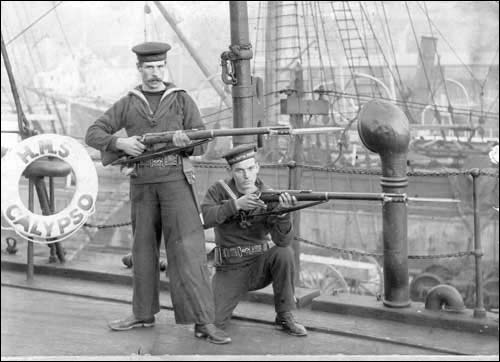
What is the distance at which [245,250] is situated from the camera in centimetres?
396

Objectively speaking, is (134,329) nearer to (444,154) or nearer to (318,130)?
(318,130)

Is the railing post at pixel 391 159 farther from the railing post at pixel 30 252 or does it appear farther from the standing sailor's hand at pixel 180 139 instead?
the railing post at pixel 30 252

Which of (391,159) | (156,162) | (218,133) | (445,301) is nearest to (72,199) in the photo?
(156,162)

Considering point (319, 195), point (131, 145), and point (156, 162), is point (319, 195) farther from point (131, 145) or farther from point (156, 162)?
point (131, 145)

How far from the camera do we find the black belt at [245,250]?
156 inches

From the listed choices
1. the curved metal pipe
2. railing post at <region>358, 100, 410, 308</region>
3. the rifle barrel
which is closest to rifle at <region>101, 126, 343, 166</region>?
the rifle barrel

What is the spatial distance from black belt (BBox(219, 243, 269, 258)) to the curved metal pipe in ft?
3.53

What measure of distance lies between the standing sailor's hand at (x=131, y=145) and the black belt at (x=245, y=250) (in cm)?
74

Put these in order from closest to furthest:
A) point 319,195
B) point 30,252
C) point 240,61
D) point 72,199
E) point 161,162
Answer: point 319,195, point 161,162, point 240,61, point 72,199, point 30,252

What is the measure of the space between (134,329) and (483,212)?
14.3 metres

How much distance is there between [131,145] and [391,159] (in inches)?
57.0

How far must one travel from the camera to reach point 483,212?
17047mm

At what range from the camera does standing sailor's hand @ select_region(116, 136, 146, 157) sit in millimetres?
3613

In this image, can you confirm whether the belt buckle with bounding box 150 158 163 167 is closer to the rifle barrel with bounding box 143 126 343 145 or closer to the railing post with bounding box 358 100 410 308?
the rifle barrel with bounding box 143 126 343 145
